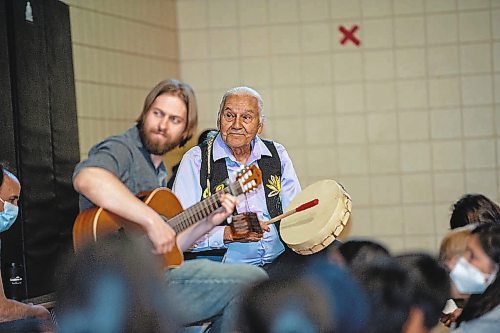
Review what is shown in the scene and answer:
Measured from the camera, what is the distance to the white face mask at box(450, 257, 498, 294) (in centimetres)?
282

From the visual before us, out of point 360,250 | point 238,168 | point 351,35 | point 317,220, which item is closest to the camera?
point 360,250

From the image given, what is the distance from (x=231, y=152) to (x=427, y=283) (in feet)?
6.22

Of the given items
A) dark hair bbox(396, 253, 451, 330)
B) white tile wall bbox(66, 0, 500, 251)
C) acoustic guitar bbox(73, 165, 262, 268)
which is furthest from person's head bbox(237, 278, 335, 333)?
white tile wall bbox(66, 0, 500, 251)

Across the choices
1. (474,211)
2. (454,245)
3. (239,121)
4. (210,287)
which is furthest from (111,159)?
(474,211)

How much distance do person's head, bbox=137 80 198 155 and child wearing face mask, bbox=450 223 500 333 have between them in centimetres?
141

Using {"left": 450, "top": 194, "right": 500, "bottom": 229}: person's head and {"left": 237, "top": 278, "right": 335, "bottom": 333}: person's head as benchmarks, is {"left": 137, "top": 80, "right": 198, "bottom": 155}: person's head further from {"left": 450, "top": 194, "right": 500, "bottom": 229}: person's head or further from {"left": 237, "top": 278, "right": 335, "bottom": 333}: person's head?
{"left": 237, "top": 278, "right": 335, "bottom": 333}: person's head

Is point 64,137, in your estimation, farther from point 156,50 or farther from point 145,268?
point 145,268

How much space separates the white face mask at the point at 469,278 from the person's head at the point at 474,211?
50.8 inches

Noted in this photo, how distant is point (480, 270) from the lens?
2859 millimetres

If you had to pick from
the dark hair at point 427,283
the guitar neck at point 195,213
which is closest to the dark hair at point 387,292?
the dark hair at point 427,283

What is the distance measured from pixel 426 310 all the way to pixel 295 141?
4.53m

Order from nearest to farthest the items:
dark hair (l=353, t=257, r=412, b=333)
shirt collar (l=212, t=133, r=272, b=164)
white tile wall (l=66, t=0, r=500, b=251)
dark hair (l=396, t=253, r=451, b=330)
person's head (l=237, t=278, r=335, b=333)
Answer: person's head (l=237, t=278, r=335, b=333) → dark hair (l=353, t=257, r=412, b=333) → dark hair (l=396, t=253, r=451, b=330) → shirt collar (l=212, t=133, r=272, b=164) → white tile wall (l=66, t=0, r=500, b=251)

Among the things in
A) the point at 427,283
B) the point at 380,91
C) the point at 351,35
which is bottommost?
the point at 427,283

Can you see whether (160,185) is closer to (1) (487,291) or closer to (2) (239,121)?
(2) (239,121)
